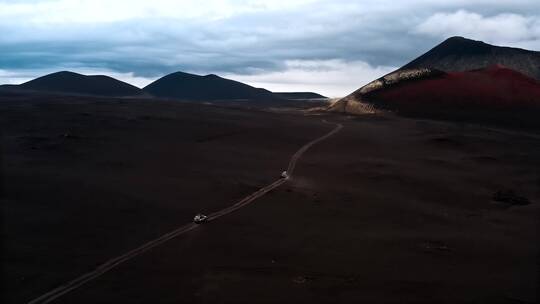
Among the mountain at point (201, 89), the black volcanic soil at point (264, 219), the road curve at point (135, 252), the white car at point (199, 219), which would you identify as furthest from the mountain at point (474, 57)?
the white car at point (199, 219)

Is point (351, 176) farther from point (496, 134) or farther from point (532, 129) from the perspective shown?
point (532, 129)

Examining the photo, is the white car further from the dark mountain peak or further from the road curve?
the dark mountain peak

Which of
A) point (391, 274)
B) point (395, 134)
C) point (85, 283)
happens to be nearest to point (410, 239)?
point (391, 274)

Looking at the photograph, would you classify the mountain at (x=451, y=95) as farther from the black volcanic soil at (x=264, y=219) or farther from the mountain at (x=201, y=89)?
the mountain at (x=201, y=89)

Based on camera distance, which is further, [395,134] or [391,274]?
[395,134]

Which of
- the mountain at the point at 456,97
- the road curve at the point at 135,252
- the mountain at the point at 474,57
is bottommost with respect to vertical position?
the road curve at the point at 135,252
